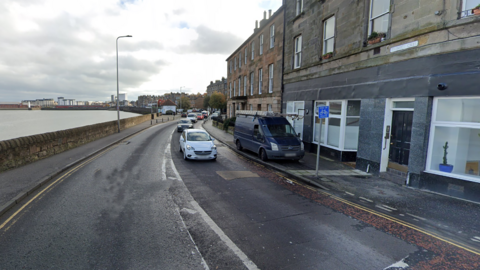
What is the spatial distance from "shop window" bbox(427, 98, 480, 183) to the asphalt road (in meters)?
3.87

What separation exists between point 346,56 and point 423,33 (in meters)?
3.72

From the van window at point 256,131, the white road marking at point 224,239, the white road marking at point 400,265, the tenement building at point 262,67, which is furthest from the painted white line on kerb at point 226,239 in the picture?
the tenement building at point 262,67

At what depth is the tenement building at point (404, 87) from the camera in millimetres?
7262

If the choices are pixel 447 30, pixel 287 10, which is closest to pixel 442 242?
pixel 447 30

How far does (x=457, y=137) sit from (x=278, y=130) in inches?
268

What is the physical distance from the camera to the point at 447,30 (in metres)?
7.42

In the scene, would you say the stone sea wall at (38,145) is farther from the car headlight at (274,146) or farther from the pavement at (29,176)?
the car headlight at (274,146)

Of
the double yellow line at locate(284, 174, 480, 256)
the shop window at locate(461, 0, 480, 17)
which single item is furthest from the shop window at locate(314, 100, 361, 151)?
the shop window at locate(461, 0, 480, 17)

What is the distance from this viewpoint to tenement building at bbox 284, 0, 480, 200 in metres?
7.26

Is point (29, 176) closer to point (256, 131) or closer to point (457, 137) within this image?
point (256, 131)

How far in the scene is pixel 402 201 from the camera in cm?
708

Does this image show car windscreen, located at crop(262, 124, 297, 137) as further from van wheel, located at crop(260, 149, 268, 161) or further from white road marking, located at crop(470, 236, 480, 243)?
white road marking, located at crop(470, 236, 480, 243)

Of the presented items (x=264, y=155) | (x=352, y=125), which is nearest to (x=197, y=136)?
(x=264, y=155)

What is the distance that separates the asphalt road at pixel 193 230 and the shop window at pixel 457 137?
387 cm
